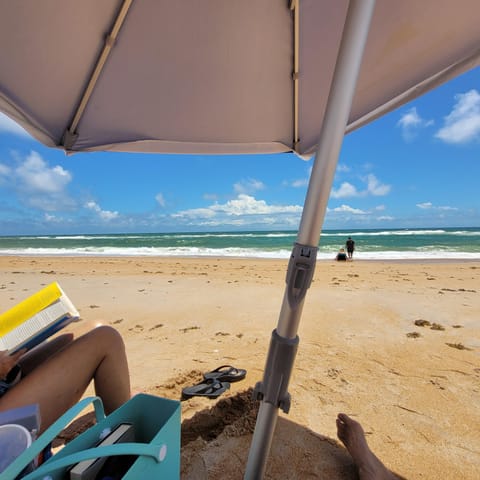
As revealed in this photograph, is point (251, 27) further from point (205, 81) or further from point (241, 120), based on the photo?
point (241, 120)

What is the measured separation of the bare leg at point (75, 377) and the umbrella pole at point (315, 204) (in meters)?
0.89

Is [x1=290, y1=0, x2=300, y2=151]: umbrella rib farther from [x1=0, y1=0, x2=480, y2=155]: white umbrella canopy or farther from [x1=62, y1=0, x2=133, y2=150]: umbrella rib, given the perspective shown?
[x1=62, y1=0, x2=133, y2=150]: umbrella rib

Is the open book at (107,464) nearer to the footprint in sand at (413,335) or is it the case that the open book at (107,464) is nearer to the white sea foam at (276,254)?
the footprint in sand at (413,335)

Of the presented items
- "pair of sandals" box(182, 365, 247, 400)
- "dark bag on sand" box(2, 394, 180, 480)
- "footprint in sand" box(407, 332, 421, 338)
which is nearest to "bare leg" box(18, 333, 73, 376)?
"dark bag on sand" box(2, 394, 180, 480)

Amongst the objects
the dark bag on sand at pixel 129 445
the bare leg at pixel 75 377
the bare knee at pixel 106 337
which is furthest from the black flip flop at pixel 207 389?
the dark bag on sand at pixel 129 445

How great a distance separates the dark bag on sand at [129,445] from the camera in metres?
0.62

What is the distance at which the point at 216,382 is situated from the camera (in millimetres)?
2150

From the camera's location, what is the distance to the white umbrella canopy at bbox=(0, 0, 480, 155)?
54.8 inches

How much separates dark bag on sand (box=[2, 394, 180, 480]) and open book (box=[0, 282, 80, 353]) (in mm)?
465

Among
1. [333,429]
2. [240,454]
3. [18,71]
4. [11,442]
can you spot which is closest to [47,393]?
[11,442]

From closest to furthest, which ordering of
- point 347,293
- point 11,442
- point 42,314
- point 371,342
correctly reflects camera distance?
point 11,442 < point 42,314 < point 371,342 < point 347,293

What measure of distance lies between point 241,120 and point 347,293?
4688 mm

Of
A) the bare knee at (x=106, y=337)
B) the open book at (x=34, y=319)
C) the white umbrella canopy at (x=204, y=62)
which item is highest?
the white umbrella canopy at (x=204, y=62)

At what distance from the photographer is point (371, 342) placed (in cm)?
309
